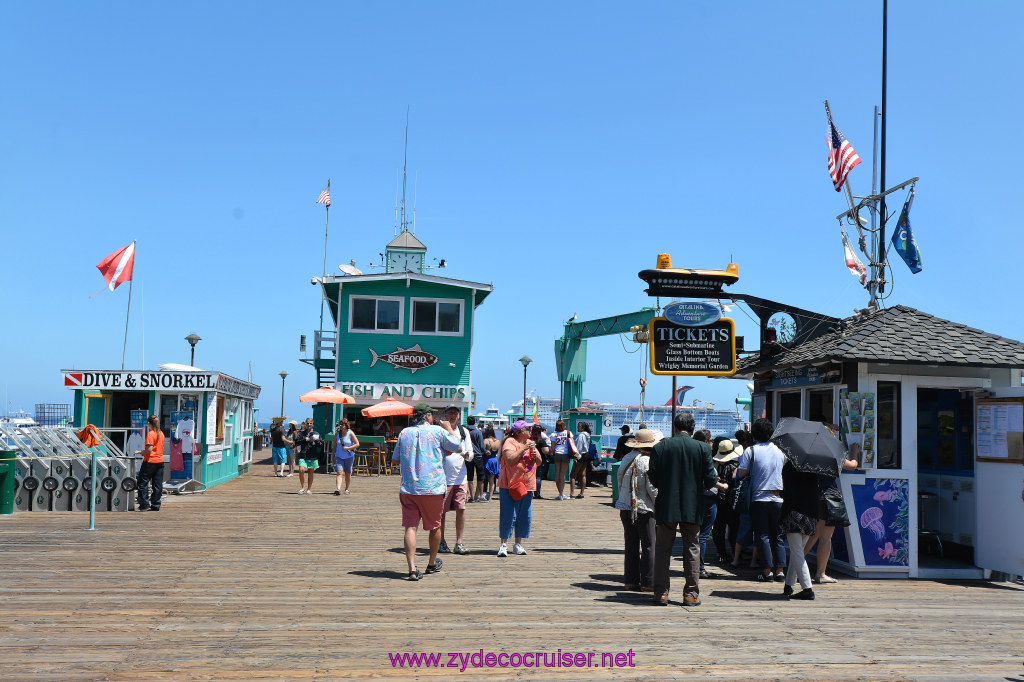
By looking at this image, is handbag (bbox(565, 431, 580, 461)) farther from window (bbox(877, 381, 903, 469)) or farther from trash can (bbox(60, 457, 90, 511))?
trash can (bbox(60, 457, 90, 511))

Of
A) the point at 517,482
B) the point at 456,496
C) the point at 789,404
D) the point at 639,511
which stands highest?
the point at 789,404

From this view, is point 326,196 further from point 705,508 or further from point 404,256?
point 705,508

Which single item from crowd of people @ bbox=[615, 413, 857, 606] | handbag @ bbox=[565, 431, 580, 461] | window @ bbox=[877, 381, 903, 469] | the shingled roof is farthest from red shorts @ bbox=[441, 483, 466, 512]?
handbag @ bbox=[565, 431, 580, 461]

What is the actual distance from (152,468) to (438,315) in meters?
15.2

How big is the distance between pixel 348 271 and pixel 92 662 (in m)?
25.0

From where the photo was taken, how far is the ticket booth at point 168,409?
1803 cm

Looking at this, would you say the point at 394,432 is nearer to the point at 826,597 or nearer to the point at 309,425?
the point at 309,425

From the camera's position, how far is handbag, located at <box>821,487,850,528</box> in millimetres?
8922

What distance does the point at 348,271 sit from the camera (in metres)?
30.1

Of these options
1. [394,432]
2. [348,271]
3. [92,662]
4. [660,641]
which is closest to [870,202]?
[660,641]

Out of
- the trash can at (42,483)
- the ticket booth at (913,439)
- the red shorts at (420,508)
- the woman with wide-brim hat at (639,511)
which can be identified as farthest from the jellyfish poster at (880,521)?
the trash can at (42,483)

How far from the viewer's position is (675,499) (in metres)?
7.85

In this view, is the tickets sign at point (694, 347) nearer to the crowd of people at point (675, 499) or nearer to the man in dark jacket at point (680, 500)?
the crowd of people at point (675, 499)

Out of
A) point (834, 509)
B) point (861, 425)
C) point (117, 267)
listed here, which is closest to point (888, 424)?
point (861, 425)
